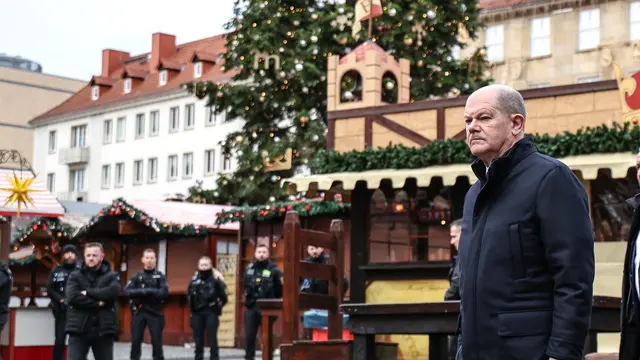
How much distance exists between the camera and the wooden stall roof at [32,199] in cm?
1741

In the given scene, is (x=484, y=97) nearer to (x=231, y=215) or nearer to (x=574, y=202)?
(x=574, y=202)

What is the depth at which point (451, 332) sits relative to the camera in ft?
30.9

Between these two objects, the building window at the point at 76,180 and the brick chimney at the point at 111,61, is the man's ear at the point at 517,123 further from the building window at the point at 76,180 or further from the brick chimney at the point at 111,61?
the brick chimney at the point at 111,61

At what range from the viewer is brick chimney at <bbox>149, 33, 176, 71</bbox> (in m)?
72.9

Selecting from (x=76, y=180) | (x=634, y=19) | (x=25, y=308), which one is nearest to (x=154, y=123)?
(x=76, y=180)

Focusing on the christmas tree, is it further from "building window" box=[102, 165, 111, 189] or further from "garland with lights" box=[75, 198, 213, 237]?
"building window" box=[102, 165, 111, 189]

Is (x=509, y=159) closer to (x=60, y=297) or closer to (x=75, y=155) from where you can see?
(x=60, y=297)

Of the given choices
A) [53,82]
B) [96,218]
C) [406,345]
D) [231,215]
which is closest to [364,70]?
[406,345]

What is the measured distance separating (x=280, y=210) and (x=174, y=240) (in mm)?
5044

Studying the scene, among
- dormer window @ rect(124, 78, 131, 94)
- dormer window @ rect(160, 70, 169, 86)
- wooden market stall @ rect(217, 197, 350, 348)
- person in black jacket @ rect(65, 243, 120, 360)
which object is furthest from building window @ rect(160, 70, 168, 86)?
Answer: person in black jacket @ rect(65, 243, 120, 360)

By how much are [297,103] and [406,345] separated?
14508 millimetres

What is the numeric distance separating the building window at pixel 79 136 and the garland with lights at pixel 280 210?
159 feet

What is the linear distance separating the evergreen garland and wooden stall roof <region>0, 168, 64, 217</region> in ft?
25.8

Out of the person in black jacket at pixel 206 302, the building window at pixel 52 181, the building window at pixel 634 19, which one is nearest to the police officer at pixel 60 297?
the person in black jacket at pixel 206 302
